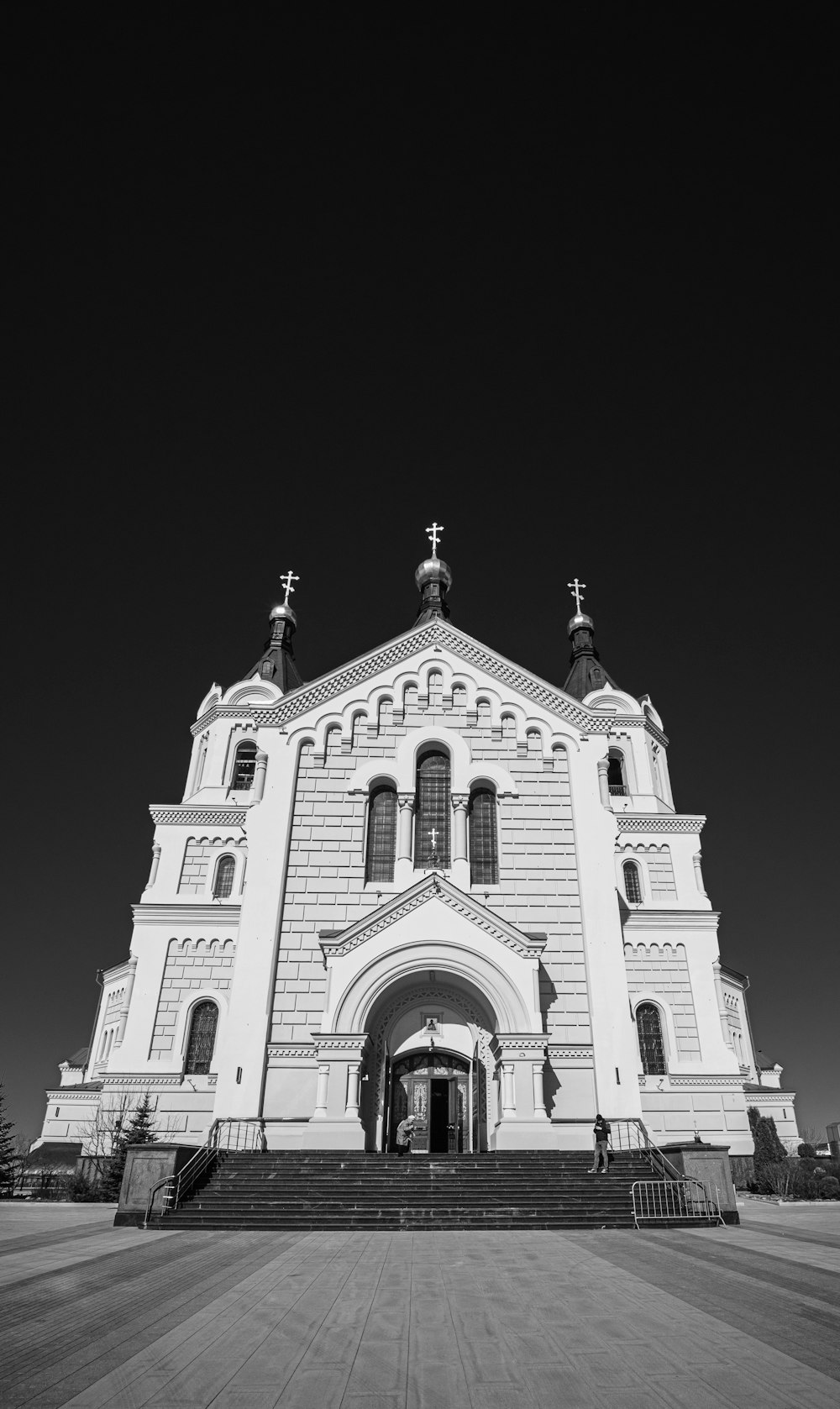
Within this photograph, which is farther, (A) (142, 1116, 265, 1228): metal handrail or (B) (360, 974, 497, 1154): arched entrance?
(B) (360, 974, 497, 1154): arched entrance

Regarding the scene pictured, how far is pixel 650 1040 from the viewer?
86.9ft

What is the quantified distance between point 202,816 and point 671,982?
16559 millimetres

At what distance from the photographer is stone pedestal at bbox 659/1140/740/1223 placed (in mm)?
13789

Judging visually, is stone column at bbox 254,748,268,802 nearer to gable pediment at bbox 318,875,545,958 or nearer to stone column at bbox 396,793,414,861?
stone column at bbox 396,793,414,861

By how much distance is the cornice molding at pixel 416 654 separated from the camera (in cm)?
2378

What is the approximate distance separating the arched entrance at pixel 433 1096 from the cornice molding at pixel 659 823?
42.7ft

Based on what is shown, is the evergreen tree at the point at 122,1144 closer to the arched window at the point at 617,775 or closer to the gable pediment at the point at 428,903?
the gable pediment at the point at 428,903

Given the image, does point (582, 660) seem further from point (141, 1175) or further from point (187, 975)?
point (141, 1175)

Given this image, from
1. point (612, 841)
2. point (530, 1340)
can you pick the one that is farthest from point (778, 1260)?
point (612, 841)

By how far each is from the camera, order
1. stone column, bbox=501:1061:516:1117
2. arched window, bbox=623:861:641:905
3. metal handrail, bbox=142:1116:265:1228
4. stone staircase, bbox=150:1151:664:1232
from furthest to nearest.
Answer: arched window, bbox=623:861:641:905 < stone column, bbox=501:1061:516:1117 < metal handrail, bbox=142:1116:265:1228 < stone staircase, bbox=150:1151:664:1232

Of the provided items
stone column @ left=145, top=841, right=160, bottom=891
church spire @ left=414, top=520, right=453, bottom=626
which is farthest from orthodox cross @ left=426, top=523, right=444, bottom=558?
stone column @ left=145, top=841, right=160, bottom=891

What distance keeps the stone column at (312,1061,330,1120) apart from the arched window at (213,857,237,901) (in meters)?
10.8

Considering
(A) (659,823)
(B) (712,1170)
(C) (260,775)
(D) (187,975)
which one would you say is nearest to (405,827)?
(C) (260,775)

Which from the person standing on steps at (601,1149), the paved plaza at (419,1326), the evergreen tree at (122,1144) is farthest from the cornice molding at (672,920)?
the paved plaza at (419,1326)
